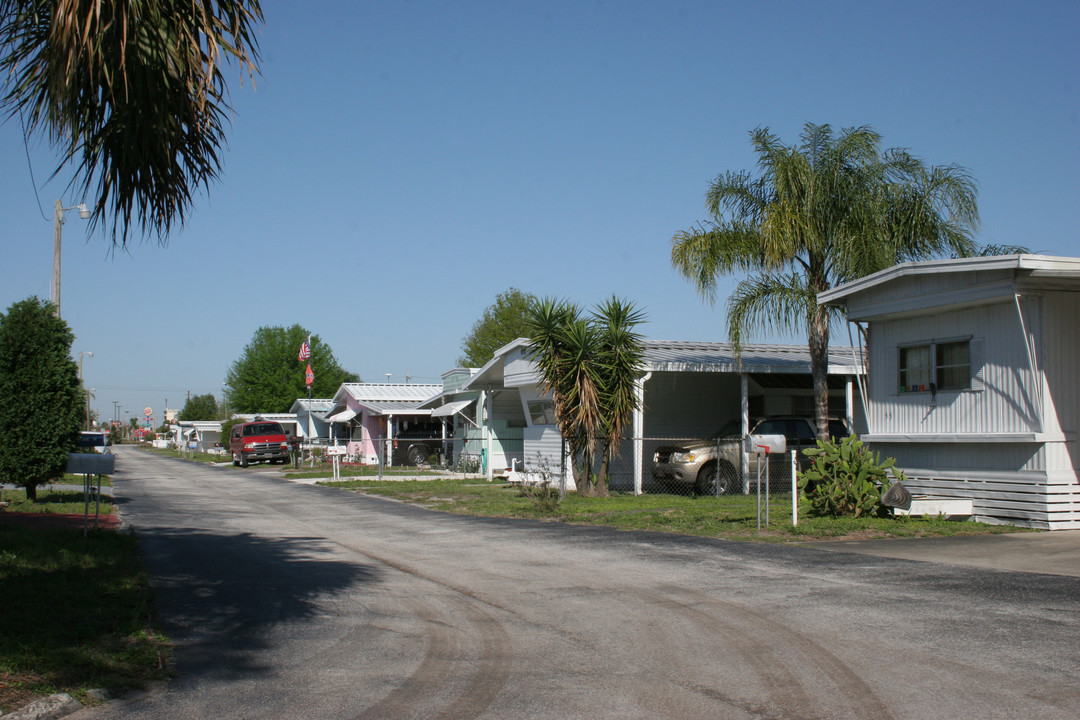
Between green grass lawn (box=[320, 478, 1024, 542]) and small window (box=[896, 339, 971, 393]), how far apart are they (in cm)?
217

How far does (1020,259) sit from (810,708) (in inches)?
363

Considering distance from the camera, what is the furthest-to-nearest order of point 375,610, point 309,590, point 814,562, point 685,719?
point 814,562 → point 309,590 → point 375,610 → point 685,719

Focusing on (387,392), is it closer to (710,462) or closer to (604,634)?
(710,462)

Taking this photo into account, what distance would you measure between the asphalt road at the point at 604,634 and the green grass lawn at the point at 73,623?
0.28 meters

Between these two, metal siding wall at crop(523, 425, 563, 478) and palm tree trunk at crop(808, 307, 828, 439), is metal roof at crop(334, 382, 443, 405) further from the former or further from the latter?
palm tree trunk at crop(808, 307, 828, 439)

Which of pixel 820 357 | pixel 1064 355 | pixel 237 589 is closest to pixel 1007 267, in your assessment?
pixel 1064 355

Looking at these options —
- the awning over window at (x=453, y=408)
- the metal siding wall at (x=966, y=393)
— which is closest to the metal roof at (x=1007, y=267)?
the metal siding wall at (x=966, y=393)

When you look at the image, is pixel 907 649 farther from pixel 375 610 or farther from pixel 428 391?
pixel 428 391

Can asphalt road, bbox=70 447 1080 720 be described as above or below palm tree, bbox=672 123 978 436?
below

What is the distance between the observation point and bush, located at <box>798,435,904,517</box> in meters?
13.8

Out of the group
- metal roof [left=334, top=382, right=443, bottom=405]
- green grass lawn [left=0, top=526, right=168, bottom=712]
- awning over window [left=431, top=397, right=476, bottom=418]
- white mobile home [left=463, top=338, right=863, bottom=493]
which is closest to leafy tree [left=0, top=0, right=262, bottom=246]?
green grass lawn [left=0, top=526, right=168, bottom=712]

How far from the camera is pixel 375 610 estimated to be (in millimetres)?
7914

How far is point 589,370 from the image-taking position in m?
19.1

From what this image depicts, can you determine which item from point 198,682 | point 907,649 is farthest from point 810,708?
point 198,682
